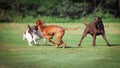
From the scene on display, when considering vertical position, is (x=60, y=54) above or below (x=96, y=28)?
below

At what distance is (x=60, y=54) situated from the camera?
7.12m

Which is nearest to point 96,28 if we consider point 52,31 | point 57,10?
point 52,31

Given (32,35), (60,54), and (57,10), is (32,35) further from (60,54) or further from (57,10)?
(57,10)

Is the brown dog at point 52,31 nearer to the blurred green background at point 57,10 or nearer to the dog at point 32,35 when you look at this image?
the dog at point 32,35

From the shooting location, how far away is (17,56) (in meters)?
7.02

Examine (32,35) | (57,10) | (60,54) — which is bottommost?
(60,54)

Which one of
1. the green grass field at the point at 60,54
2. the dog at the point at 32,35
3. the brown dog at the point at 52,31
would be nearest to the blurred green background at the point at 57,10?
the green grass field at the point at 60,54

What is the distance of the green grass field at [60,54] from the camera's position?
6.46 metres

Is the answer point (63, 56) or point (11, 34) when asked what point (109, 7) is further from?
point (63, 56)

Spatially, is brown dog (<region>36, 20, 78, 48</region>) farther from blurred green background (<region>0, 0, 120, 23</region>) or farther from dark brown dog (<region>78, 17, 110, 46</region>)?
blurred green background (<region>0, 0, 120, 23</region>)

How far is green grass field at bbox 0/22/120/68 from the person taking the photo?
21.2 feet

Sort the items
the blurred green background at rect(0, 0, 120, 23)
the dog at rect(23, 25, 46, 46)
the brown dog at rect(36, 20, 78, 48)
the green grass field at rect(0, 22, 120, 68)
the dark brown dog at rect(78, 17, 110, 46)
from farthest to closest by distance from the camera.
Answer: the blurred green background at rect(0, 0, 120, 23) < the dog at rect(23, 25, 46, 46) < the dark brown dog at rect(78, 17, 110, 46) < the brown dog at rect(36, 20, 78, 48) < the green grass field at rect(0, 22, 120, 68)

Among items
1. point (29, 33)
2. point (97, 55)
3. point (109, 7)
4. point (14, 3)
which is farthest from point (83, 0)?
point (97, 55)

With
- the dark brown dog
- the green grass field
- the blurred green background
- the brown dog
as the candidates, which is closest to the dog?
the green grass field
